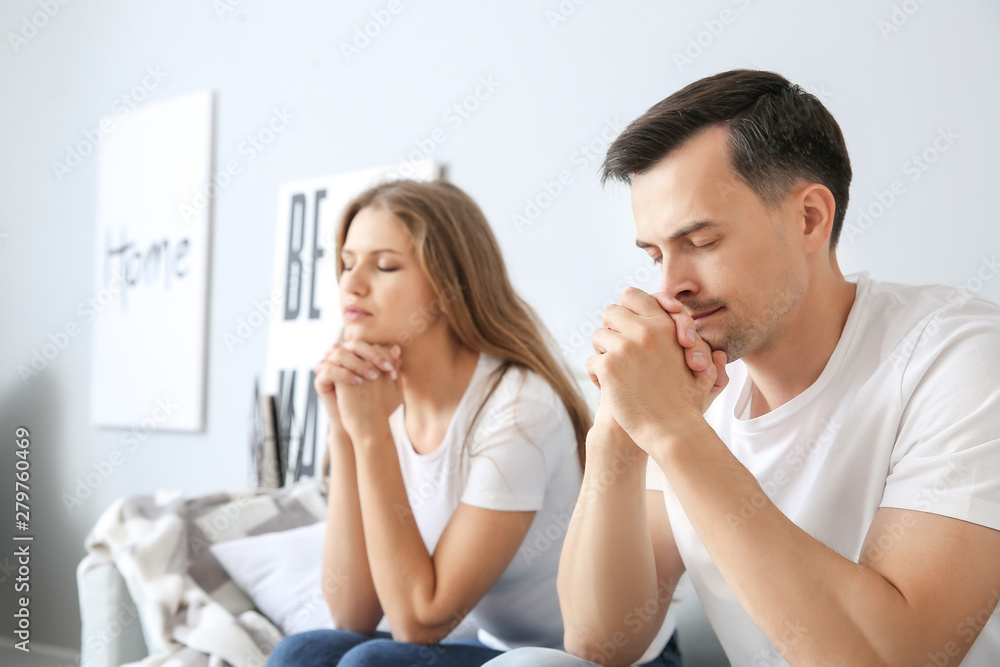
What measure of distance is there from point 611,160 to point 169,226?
2.42 meters

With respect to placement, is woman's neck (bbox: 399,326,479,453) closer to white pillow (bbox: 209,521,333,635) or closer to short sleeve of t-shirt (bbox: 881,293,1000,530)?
white pillow (bbox: 209,521,333,635)

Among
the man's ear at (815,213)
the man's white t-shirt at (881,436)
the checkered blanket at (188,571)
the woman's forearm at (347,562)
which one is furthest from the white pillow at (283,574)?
the man's ear at (815,213)

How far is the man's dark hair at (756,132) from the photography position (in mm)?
912

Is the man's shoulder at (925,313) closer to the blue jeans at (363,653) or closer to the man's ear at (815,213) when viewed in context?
the man's ear at (815,213)

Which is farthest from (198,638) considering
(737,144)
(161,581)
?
(737,144)

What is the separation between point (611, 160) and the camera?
3.29 ft

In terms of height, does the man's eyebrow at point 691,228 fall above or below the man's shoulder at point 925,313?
above

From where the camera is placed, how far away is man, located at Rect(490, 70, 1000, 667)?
0.71 meters

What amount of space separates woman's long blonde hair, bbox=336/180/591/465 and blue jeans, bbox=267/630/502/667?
1.39 ft

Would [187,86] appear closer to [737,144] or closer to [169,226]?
[169,226]

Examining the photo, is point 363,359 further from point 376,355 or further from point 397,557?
point 397,557

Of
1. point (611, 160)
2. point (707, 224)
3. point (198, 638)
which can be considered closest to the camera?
point (707, 224)

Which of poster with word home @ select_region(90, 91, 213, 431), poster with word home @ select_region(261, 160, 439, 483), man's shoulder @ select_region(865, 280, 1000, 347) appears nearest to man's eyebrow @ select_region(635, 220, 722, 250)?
man's shoulder @ select_region(865, 280, 1000, 347)

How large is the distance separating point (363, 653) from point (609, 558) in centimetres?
38
